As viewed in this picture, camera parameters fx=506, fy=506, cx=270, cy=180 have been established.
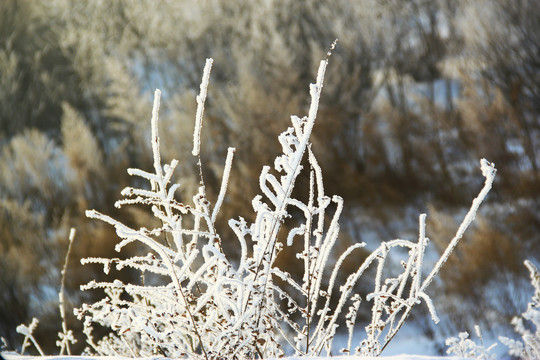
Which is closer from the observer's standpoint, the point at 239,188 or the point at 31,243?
the point at 239,188

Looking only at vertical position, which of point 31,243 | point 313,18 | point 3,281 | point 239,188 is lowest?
point 3,281

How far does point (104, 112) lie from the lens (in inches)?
163

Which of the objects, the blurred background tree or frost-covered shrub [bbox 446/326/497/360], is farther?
the blurred background tree

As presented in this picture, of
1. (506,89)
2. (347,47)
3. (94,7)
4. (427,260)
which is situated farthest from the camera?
(94,7)

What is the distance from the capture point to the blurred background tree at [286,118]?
3.03 meters

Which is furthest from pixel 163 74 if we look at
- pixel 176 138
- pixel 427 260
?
pixel 427 260

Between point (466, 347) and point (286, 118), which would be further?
point (286, 118)

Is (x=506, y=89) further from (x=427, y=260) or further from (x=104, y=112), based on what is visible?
(x=104, y=112)

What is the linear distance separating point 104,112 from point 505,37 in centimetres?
303

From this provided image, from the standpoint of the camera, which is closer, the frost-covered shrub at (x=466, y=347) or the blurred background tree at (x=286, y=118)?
the frost-covered shrub at (x=466, y=347)

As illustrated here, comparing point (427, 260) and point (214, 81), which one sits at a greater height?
point (214, 81)

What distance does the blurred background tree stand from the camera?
303 cm

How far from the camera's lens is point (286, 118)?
3.43 meters

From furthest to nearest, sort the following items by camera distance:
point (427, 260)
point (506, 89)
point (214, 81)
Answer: point (214, 81), point (506, 89), point (427, 260)
